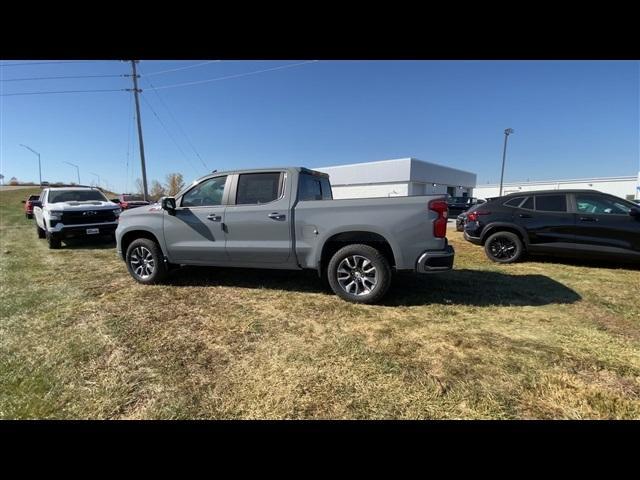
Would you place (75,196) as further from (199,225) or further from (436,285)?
(436,285)

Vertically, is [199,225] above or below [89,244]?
above

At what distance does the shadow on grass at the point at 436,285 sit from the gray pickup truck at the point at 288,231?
0.50m

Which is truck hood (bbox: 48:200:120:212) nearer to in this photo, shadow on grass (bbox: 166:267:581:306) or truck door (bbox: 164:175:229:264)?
shadow on grass (bbox: 166:267:581:306)

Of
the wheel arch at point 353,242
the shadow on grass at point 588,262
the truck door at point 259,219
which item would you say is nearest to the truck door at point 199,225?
the truck door at point 259,219

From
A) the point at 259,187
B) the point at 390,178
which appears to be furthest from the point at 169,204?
the point at 390,178

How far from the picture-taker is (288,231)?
4402 millimetres

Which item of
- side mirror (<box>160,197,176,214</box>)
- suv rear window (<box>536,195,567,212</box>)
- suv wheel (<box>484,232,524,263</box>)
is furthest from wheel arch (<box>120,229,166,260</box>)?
suv rear window (<box>536,195,567,212</box>)

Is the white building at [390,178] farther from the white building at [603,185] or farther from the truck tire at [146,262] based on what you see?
the truck tire at [146,262]

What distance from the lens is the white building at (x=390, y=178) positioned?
125ft

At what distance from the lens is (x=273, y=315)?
3873 millimetres

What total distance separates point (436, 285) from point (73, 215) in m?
9.41
